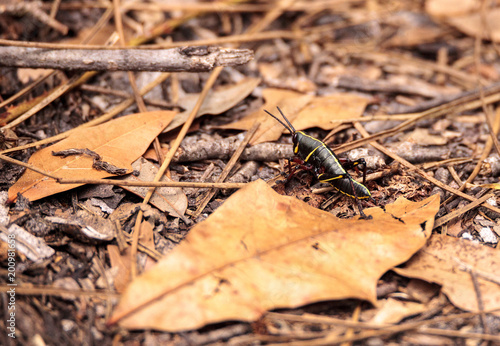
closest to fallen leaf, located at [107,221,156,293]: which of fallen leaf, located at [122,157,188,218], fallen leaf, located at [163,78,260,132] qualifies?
fallen leaf, located at [122,157,188,218]

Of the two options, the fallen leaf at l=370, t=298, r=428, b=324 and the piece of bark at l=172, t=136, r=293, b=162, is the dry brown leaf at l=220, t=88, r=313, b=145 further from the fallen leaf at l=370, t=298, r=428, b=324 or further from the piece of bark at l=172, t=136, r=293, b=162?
the fallen leaf at l=370, t=298, r=428, b=324

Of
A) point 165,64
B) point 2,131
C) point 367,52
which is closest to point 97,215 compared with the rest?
point 2,131

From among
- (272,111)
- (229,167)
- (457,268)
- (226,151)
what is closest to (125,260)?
(229,167)

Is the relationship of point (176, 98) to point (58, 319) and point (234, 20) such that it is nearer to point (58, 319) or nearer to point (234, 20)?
point (234, 20)

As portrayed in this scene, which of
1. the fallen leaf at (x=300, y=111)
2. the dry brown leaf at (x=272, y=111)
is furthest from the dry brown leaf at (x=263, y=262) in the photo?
the fallen leaf at (x=300, y=111)

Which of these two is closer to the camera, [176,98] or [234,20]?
[176,98]

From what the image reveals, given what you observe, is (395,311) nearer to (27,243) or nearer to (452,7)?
(27,243)
